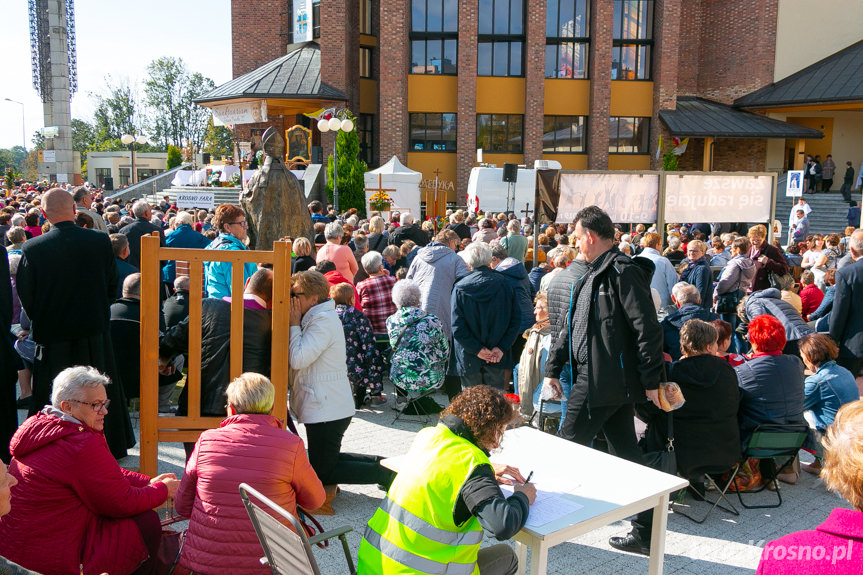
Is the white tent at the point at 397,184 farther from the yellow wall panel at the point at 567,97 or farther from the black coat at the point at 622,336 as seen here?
the black coat at the point at 622,336

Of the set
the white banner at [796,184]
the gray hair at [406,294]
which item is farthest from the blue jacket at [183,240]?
the white banner at [796,184]

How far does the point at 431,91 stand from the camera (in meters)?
32.4

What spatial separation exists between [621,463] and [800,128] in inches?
1279

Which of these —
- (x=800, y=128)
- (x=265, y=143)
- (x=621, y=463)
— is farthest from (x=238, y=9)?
(x=621, y=463)

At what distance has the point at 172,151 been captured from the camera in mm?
39344

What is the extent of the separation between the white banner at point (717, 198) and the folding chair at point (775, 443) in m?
5.69

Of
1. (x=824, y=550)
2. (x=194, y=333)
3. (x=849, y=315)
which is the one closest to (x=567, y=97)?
(x=849, y=315)

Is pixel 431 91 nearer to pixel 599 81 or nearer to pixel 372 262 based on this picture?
pixel 599 81

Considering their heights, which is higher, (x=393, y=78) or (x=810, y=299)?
(x=393, y=78)

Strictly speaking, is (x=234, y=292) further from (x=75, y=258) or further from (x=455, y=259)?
(x=455, y=259)

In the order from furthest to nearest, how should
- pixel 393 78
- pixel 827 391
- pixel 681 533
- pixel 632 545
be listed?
pixel 393 78, pixel 827 391, pixel 681 533, pixel 632 545

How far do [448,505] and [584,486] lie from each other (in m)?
0.93

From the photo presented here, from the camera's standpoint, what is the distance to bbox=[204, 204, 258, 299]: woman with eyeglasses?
20.0 feet

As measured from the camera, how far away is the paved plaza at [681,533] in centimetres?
441
